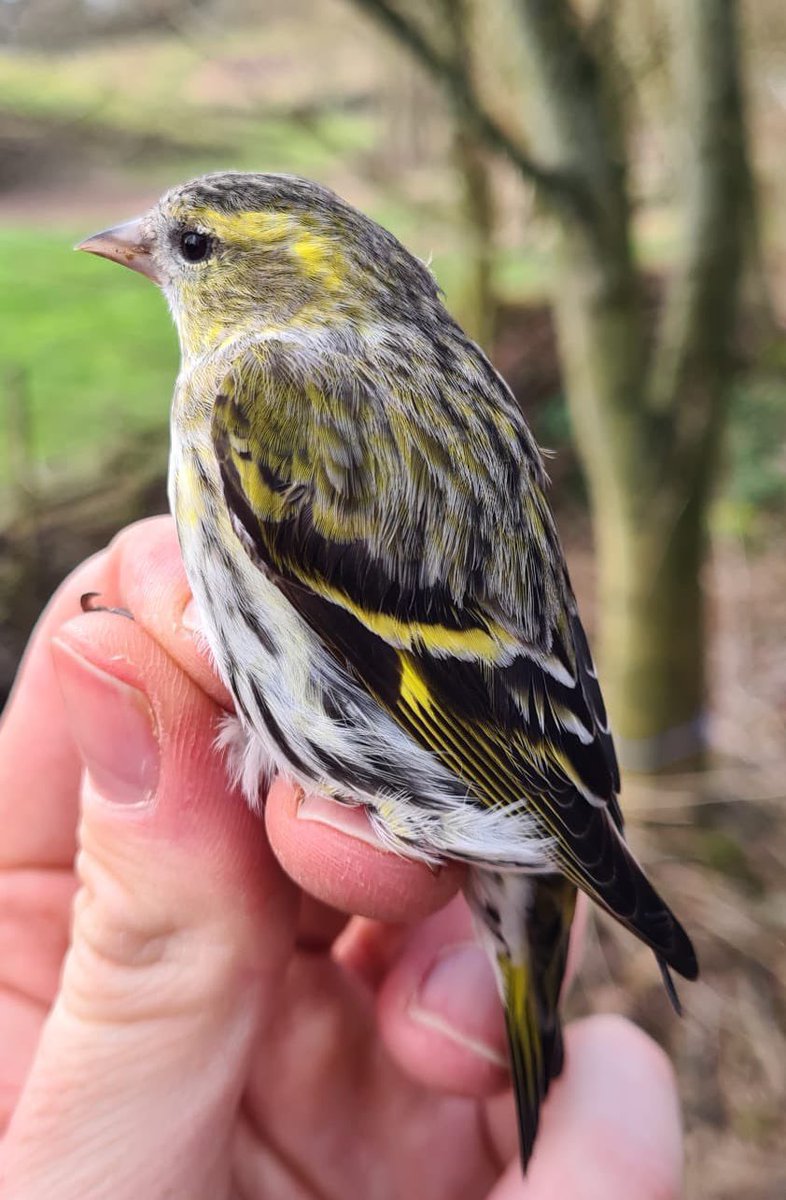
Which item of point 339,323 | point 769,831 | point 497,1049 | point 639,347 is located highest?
point 339,323

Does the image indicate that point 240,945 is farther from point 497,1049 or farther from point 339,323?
point 339,323

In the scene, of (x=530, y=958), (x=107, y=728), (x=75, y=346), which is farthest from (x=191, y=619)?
(x=75, y=346)

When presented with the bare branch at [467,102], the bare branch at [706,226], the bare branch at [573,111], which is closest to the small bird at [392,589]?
the bare branch at [467,102]

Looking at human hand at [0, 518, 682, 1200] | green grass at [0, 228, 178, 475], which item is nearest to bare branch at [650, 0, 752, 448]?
human hand at [0, 518, 682, 1200]

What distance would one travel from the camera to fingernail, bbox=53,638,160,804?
47.8 inches

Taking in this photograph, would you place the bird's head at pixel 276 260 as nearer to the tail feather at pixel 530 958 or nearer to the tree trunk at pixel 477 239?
the tail feather at pixel 530 958

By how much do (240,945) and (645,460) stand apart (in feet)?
5.32

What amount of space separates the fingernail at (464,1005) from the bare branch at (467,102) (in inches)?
58.9

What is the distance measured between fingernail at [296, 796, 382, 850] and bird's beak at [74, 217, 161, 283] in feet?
2.62

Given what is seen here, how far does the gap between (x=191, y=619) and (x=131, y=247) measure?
0.57 m

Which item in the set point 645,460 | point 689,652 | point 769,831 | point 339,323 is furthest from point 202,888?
point 769,831

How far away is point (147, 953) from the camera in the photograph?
119cm

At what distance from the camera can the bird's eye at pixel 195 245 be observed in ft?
4.56

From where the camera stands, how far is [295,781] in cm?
130
